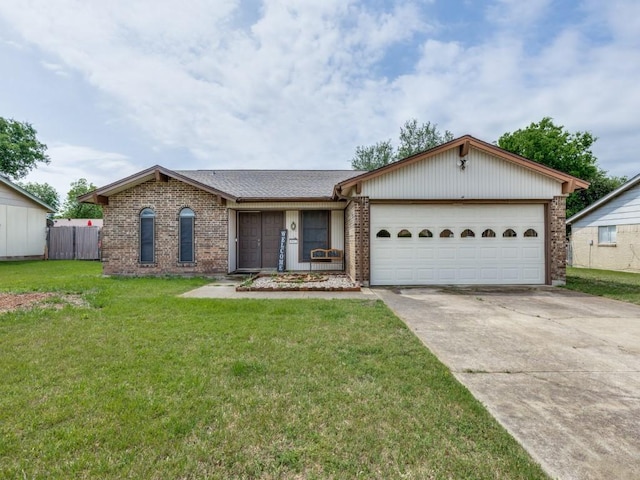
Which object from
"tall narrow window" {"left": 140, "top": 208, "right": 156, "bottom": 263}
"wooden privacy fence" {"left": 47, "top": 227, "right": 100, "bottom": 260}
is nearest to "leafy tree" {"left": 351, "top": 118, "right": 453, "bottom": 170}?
"wooden privacy fence" {"left": 47, "top": 227, "right": 100, "bottom": 260}

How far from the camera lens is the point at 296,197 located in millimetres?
11344

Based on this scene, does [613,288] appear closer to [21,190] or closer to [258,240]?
[258,240]

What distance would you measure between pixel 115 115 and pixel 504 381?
15615 millimetres

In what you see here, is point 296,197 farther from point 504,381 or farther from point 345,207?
point 504,381

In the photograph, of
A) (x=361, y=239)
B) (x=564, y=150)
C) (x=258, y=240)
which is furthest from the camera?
(x=564, y=150)

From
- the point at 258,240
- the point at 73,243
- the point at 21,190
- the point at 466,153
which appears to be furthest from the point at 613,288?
the point at 21,190

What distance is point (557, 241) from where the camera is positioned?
9.10 meters

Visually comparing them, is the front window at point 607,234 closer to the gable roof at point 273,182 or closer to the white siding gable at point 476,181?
the white siding gable at point 476,181

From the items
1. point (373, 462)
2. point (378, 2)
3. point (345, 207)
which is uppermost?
point (378, 2)

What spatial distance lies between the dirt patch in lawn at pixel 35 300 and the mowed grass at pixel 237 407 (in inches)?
62.6

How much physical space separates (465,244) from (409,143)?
31.8 metres

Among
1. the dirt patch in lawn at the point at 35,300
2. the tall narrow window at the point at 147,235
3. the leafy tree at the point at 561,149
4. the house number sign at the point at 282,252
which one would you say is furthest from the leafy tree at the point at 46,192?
the leafy tree at the point at 561,149

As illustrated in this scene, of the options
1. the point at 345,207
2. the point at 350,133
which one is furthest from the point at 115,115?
the point at 350,133

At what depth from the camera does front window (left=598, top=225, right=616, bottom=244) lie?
14.4 meters
